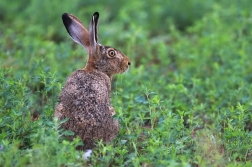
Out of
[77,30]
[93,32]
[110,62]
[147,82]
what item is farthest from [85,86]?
[147,82]

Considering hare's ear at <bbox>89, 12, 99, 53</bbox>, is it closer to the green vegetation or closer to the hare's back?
the hare's back

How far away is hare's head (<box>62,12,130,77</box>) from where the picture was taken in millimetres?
7004

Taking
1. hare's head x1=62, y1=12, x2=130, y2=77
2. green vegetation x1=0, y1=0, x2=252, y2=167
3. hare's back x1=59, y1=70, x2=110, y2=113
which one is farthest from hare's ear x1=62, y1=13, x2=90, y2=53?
hare's back x1=59, y1=70, x2=110, y2=113

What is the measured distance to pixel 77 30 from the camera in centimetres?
728

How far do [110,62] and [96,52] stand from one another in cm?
23

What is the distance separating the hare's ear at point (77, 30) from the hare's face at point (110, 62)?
0.22m

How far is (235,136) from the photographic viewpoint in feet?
20.8

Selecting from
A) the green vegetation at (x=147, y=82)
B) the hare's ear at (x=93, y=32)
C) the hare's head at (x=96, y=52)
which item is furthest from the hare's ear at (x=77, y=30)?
the green vegetation at (x=147, y=82)

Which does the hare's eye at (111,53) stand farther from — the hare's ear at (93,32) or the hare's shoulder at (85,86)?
the hare's shoulder at (85,86)

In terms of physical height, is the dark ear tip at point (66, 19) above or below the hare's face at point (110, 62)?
above

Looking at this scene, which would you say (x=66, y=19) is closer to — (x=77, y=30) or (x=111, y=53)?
(x=77, y=30)

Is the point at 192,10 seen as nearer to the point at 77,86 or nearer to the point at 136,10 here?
the point at 136,10

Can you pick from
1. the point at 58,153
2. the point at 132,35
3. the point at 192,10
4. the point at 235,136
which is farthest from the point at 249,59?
the point at 58,153

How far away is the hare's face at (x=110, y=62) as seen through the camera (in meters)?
7.08
